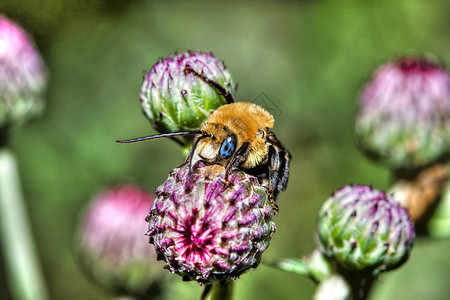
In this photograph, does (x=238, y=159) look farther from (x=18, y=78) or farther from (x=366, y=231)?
(x=18, y=78)

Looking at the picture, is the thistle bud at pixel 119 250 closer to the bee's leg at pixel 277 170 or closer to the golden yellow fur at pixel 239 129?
the bee's leg at pixel 277 170

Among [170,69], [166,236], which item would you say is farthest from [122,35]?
[166,236]

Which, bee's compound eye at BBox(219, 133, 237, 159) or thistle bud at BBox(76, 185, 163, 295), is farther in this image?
thistle bud at BBox(76, 185, 163, 295)

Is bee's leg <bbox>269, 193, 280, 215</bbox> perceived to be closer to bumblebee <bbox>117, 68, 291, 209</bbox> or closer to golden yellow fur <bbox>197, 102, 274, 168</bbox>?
bumblebee <bbox>117, 68, 291, 209</bbox>

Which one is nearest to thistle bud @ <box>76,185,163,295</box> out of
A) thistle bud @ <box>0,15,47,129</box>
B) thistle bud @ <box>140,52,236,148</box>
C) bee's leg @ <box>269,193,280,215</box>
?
thistle bud @ <box>0,15,47,129</box>

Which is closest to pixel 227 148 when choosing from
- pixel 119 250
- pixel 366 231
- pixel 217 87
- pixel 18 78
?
pixel 217 87

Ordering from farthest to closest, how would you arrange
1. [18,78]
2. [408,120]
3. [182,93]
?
[18,78] → [408,120] → [182,93]
